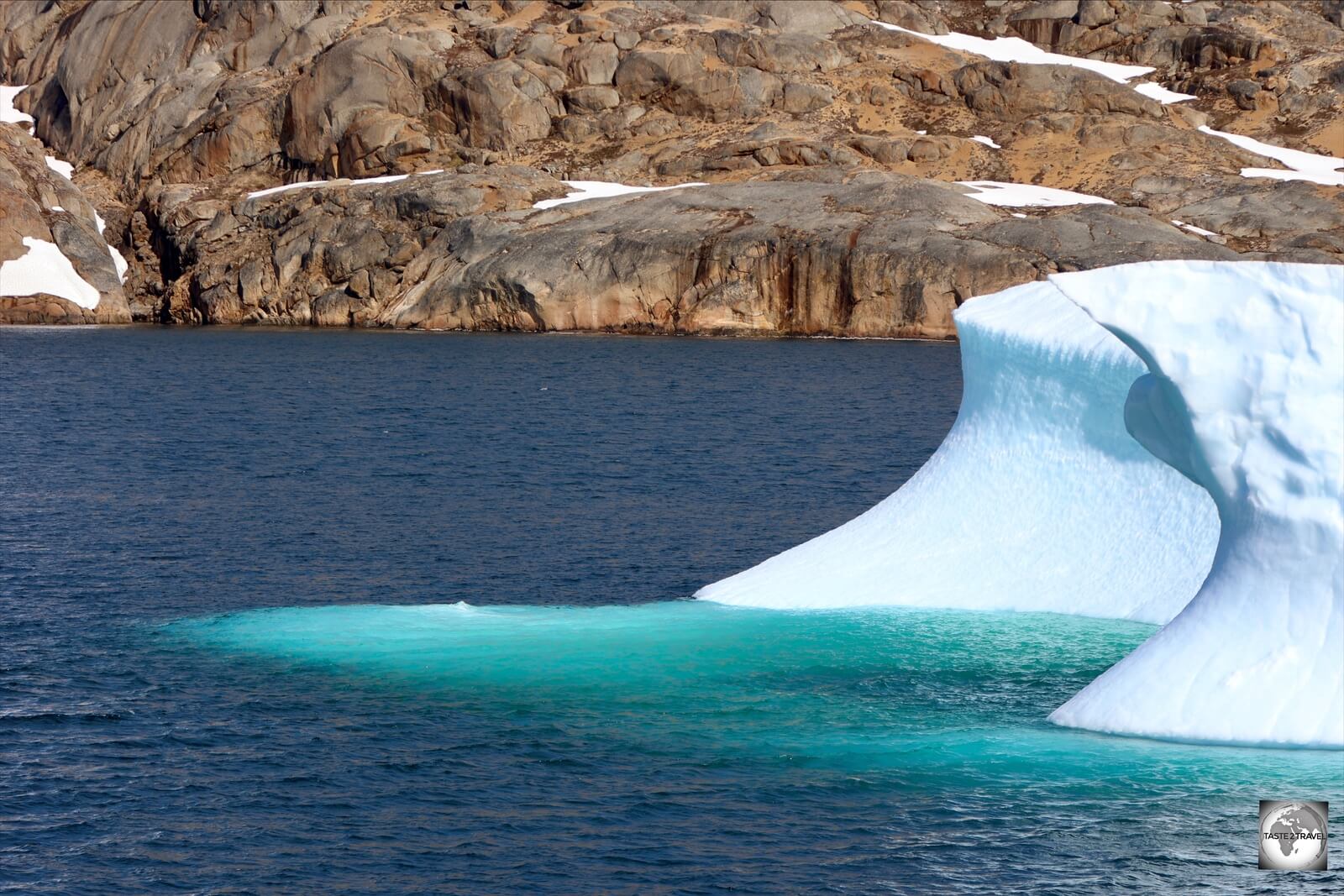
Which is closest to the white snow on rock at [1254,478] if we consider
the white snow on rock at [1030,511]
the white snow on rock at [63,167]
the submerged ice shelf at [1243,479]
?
the submerged ice shelf at [1243,479]

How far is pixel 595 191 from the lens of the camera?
4008 inches

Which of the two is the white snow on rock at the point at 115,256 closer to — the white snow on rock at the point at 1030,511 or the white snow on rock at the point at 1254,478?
the white snow on rock at the point at 1030,511

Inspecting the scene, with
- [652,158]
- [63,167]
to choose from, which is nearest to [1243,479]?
[652,158]

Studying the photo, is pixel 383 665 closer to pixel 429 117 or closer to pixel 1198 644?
pixel 1198 644

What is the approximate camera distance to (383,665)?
24.7m

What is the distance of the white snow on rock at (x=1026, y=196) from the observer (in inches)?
3814

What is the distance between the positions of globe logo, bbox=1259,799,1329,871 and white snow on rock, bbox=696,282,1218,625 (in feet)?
29.4

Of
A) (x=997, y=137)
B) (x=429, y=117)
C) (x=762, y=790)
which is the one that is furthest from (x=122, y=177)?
(x=762, y=790)

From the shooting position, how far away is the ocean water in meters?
17.0

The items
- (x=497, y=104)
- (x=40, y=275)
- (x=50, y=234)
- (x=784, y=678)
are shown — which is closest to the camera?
(x=784, y=678)

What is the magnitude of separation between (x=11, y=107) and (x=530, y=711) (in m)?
126

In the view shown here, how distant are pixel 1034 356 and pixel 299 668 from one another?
1273 centimetres

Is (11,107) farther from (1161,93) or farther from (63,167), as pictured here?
(1161,93)

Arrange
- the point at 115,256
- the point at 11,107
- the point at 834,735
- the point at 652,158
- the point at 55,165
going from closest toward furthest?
the point at 834,735, the point at 652,158, the point at 115,256, the point at 55,165, the point at 11,107
